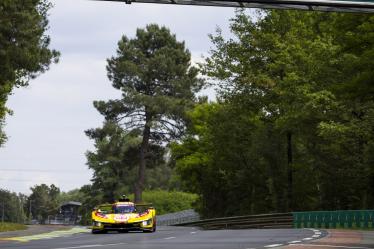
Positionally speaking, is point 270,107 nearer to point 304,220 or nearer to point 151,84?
point 304,220

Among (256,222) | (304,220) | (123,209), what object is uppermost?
(123,209)

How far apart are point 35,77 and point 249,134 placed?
693 inches

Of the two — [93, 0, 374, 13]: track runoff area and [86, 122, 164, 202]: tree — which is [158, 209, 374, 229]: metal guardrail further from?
[86, 122, 164, 202]: tree

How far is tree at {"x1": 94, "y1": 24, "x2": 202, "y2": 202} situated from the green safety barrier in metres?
43.3

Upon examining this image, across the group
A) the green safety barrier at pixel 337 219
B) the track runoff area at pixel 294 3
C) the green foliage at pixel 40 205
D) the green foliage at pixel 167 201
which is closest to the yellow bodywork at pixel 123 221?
the green safety barrier at pixel 337 219

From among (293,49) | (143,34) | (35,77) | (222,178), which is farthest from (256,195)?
(143,34)

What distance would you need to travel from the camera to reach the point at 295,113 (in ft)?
133

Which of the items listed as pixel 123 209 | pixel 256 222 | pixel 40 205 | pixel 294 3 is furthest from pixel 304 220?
pixel 40 205

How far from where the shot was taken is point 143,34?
83.5 meters

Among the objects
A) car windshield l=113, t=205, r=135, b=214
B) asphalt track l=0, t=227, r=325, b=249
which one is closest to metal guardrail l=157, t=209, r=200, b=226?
car windshield l=113, t=205, r=135, b=214

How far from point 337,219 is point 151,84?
165 feet

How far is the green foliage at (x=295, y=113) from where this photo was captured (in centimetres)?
3569

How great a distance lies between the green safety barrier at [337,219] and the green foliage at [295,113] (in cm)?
404

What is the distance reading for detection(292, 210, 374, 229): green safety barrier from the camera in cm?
3127
